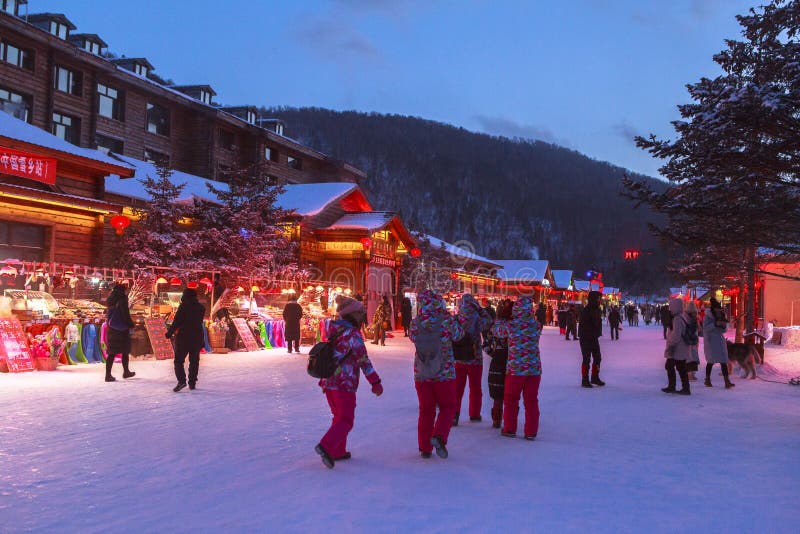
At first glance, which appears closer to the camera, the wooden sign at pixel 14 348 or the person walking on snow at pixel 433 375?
the person walking on snow at pixel 433 375

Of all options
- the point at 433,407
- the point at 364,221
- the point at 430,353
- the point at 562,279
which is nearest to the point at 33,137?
the point at 430,353

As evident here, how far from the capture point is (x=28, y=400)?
8.91m

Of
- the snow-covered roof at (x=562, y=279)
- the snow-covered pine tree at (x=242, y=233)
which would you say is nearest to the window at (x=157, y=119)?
the snow-covered pine tree at (x=242, y=233)

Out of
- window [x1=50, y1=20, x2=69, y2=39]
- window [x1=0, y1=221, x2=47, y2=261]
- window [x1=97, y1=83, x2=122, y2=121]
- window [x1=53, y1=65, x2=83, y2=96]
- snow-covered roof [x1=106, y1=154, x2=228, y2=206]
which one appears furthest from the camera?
window [x1=97, y1=83, x2=122, y2=121]

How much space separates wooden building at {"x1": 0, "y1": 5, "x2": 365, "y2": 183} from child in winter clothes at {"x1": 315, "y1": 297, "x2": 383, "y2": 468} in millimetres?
17918

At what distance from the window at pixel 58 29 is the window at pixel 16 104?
4482 millimetres

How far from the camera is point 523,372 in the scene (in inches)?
279

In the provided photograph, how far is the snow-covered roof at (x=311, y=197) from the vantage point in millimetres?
27891

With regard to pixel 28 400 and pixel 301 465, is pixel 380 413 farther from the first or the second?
pixel 28 400

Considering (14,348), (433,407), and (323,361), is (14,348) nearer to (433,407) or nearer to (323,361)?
(323,361)

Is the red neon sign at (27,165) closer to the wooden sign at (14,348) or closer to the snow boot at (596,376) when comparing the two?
the wooden sign at (14,348)

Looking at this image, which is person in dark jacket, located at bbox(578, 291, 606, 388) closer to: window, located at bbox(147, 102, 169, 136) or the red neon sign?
the red neon sign

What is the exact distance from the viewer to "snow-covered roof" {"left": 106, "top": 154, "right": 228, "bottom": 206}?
20.7 meters

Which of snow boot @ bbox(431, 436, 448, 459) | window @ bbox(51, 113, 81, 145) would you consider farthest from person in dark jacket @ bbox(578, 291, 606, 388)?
window @ bbox(51, 113, 81, 145)
